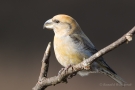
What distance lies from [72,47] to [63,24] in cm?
35

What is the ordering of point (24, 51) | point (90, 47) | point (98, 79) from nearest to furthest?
point (90, 47) → point (98, 79) → point (24, 51)

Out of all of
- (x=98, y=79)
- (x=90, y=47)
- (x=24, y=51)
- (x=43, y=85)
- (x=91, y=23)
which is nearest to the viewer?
(x=43, y=85)

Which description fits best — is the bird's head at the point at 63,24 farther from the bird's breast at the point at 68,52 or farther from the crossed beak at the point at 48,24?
the bird's breast at the point at 68,52

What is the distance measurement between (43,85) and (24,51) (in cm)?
491

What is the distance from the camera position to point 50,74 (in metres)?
7.77

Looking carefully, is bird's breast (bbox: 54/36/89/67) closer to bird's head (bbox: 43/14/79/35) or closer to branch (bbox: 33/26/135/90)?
bird's head (bbox: 43/14/79/35)

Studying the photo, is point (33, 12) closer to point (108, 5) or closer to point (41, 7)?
point (41, 7)

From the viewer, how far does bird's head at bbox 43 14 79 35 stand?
4.55 m

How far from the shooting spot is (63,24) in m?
4.64

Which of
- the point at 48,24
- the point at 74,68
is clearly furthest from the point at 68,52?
the point at 74,68

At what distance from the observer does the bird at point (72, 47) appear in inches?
168

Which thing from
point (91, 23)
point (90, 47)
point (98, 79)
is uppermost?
point (91, 23)

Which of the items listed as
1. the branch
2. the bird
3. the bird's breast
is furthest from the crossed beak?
the branch

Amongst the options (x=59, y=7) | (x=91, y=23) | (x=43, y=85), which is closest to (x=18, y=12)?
(x=59, y=7)
